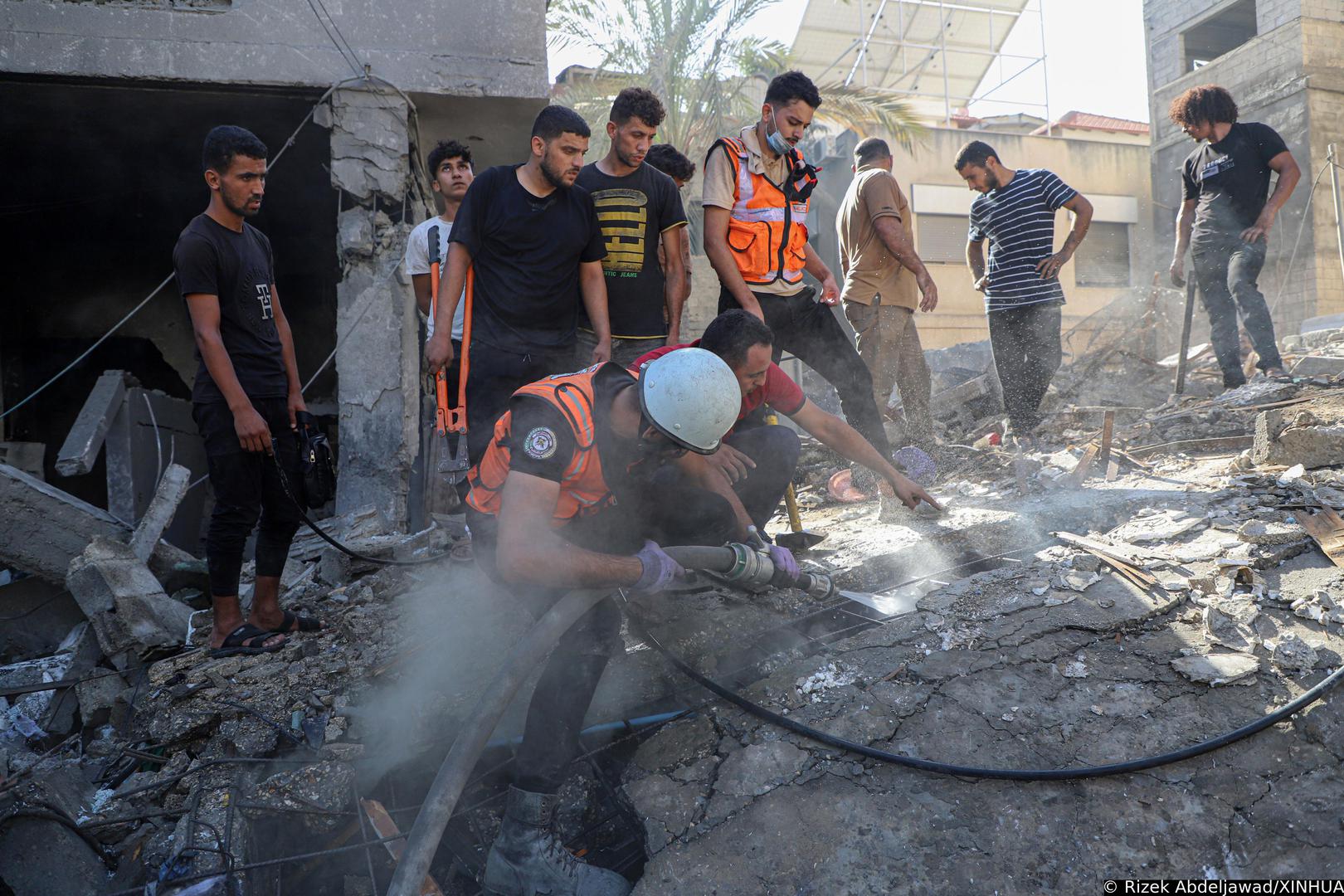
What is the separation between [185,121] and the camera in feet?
19.2

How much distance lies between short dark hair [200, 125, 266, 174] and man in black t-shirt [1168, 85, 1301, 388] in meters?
5.02

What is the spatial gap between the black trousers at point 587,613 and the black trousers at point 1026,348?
2679 mm

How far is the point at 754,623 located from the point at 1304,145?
13.2 metres

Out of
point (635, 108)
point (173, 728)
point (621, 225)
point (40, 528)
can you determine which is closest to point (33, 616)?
point (40, 528)

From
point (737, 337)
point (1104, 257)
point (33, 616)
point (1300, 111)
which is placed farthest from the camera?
point (1104, 257)

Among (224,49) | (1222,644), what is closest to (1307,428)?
(1222,644)

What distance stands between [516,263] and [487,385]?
0.51m

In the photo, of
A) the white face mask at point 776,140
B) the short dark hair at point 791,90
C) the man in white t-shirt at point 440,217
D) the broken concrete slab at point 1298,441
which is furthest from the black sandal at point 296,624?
the broken concrete slab at point 1298,441

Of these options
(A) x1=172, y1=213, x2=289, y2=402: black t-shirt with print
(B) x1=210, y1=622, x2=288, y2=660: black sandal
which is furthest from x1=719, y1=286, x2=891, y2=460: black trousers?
(B) x1=210, y1=622, x2=288, y2=660: black sandal

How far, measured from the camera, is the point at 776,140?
11.6ft

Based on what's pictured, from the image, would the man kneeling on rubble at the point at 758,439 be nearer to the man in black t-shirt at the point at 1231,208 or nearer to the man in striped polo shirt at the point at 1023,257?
the man in striped polo shirt at the point at 1023,257

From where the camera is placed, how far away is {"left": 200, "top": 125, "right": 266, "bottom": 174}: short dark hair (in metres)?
3.10

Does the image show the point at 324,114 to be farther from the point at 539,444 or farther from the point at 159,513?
the point at 539,444

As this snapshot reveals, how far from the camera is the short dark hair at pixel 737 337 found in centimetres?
264
